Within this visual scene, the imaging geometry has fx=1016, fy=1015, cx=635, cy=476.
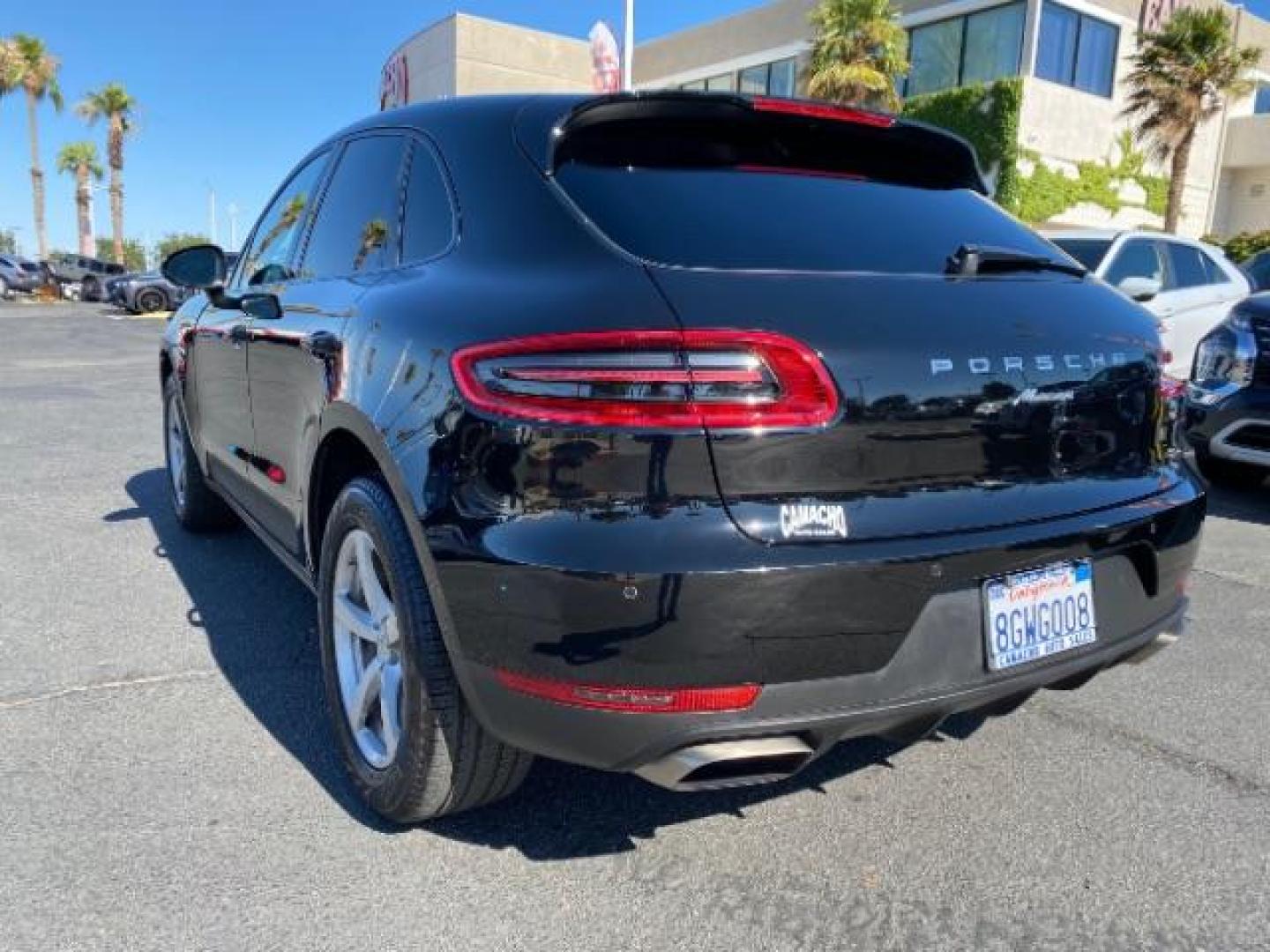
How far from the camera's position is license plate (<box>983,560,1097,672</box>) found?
6.80ft

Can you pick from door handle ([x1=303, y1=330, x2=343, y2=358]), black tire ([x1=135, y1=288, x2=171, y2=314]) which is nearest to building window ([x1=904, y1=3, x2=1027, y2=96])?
black tire ([x1=135, y1=288, x2=171, y2=314])

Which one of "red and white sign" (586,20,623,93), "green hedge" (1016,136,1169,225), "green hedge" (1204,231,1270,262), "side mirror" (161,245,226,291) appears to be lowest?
"side mirror" (161,245,226,291)

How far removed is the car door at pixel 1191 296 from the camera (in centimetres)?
890

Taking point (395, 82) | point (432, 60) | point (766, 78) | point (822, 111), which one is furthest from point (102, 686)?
point (395, 82)

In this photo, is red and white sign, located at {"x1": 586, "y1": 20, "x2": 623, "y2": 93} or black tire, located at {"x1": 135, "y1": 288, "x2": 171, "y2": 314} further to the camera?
black tire, located at {"x1": 135, "y1": 288, "x2": 171, "y2": 314}

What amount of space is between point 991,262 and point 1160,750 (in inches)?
61.1

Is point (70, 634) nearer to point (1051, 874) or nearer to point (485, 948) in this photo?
point (485, 948)

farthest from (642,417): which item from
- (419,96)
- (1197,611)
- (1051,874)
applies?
(419,96)

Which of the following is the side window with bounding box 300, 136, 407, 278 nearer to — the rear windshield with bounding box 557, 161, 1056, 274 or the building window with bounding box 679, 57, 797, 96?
the rear windshield with bounding box 557, 161, 1056, 274

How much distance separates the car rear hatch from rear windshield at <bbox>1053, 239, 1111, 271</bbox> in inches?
256

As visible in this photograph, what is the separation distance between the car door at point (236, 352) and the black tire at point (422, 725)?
1.44 metres

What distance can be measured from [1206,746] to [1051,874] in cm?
96

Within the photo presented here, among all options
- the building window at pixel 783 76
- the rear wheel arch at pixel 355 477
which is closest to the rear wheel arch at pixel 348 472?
the rear wheel arch at pixel 355 477

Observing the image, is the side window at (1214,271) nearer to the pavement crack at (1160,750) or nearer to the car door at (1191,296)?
the car door at (1191,296)
